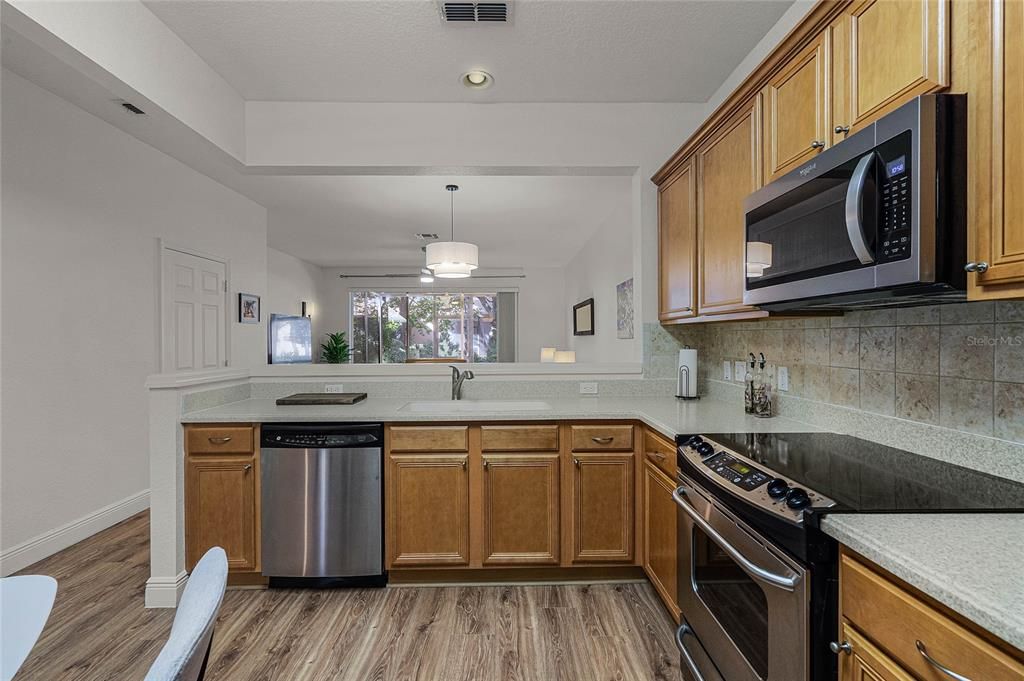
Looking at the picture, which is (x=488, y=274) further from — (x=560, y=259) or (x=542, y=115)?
(x=542, y=115)

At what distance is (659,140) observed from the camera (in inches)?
114

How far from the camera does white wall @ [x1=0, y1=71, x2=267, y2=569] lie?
2590 mm

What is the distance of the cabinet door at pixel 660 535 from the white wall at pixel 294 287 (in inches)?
226

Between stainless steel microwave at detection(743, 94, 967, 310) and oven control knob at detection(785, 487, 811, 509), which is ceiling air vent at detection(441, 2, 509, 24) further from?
oven control knob at detection(785, 487, 811, 509)

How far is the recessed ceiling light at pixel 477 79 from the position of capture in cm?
251

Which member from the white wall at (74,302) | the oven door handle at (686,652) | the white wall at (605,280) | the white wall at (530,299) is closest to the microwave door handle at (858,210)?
the oven door handle at (686,652)

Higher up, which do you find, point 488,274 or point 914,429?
point 488,274

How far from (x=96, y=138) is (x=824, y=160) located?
399 cm

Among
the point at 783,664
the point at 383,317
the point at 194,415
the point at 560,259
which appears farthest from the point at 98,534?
the point at 560,259

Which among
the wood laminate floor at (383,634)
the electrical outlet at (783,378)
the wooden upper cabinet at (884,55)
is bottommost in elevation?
the wood laminate floor at (383,634)

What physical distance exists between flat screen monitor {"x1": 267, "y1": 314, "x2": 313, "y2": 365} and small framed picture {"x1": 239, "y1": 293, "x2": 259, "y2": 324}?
6.27ft

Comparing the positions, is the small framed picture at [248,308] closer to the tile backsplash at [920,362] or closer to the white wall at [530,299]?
the white wall at [530,299]

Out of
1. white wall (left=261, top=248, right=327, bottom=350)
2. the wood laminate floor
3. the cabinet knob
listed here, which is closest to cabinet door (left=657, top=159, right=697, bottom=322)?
the wood laminate floor

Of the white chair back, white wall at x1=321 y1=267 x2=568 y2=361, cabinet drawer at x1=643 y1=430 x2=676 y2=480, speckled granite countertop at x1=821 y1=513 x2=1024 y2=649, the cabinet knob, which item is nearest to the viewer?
the white chair back
